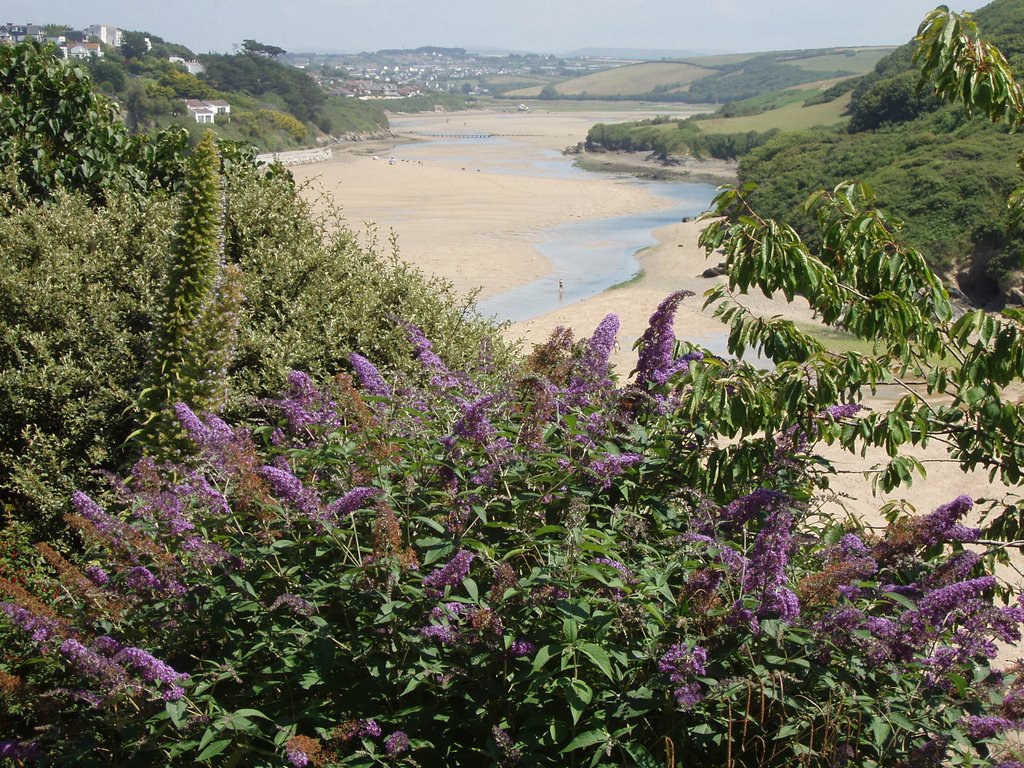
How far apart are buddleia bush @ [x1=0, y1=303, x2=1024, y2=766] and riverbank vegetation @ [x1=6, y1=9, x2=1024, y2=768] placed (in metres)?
0.01

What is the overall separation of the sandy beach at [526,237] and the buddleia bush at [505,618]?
30.9 inches

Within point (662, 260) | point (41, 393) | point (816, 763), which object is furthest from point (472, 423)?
point (662, 260)

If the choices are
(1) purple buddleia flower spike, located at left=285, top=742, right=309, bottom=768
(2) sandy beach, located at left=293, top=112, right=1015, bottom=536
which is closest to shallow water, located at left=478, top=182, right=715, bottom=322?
(2) sandy beach, located at left=293, top=112, right=1015, bottom=536

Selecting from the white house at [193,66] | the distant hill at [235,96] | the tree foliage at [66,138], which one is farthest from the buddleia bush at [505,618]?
the white house at [193,66]

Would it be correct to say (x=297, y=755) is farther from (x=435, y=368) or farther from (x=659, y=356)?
(x=659, y=356)

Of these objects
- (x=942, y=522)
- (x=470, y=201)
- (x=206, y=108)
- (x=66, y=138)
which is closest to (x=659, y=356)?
(x=942, y=522)

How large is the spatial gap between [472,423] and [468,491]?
0.25m

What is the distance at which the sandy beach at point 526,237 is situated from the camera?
15.6m

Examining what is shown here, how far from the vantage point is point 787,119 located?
319 feet

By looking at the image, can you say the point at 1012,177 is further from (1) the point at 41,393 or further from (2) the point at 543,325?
(1) the point at 41,393

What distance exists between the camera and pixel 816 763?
9.54 feet

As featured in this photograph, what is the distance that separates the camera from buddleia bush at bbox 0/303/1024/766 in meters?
2.79

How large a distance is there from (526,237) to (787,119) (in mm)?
66837

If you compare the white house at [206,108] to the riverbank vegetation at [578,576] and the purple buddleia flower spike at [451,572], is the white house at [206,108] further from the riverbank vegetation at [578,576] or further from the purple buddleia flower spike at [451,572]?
the purple buddleia flower spike at [451,572]
